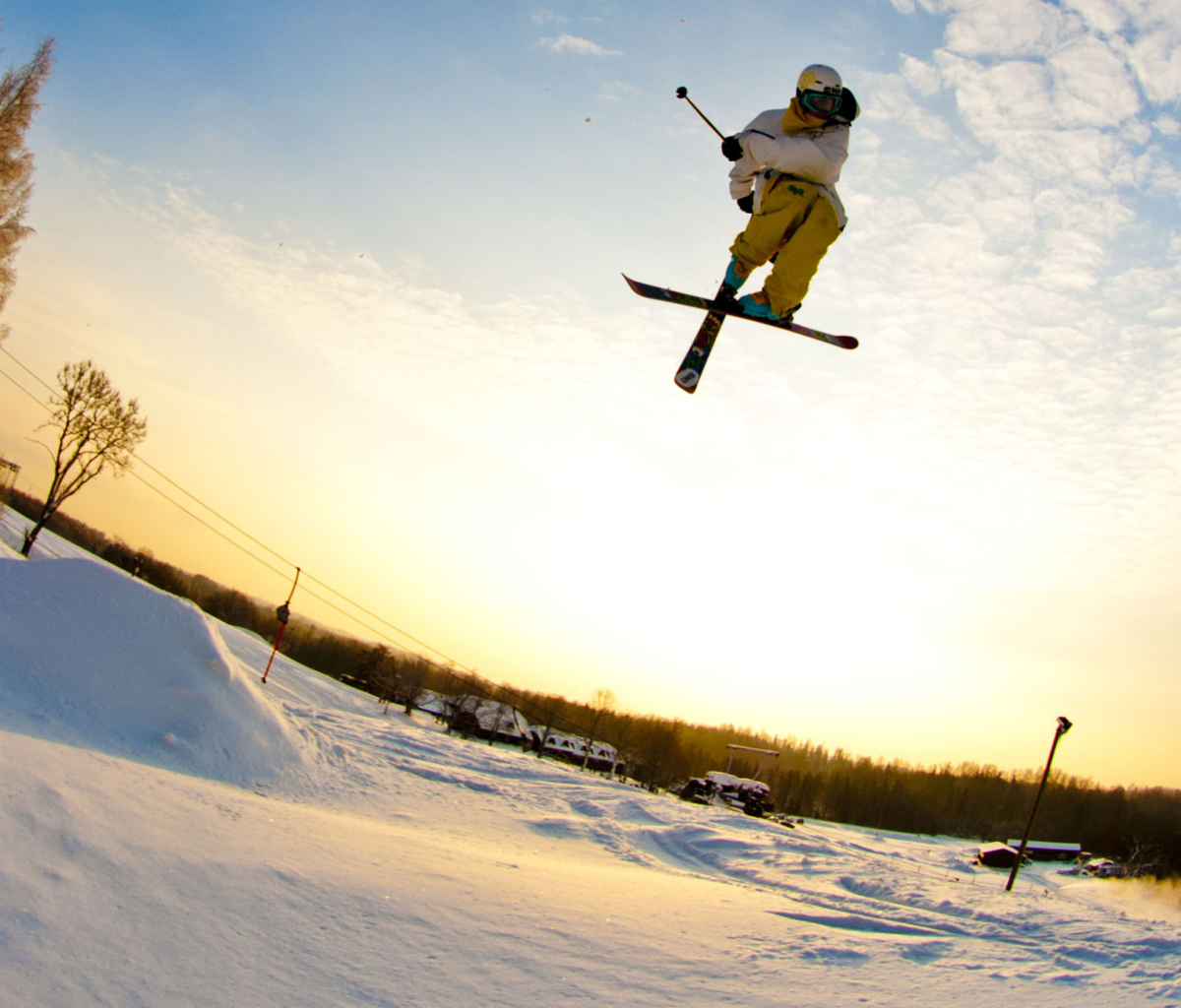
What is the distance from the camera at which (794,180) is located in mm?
4793

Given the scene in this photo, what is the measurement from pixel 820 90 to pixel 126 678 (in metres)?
8.96

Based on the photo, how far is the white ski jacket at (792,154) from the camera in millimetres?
4652

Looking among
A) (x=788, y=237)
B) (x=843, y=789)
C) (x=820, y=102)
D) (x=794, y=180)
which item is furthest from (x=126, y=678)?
(x=843, y=789)

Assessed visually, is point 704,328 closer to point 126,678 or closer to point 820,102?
point 820,102

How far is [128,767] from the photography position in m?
5.27

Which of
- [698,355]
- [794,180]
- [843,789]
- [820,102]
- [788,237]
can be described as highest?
[820,102]

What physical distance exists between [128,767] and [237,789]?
179cm

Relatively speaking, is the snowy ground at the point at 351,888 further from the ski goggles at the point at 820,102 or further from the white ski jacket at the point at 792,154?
the ski goggles at the point at 820,102

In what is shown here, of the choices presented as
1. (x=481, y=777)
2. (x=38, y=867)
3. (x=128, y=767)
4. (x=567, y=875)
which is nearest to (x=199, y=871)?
(x=38, y=867)

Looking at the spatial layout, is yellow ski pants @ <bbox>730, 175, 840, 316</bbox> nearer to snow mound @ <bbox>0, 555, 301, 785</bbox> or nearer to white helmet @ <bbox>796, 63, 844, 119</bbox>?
white helmet @ <bbox>796, 63, 844, 119</bbox>

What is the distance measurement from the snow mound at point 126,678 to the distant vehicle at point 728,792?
22855mm

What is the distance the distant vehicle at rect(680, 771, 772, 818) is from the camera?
28.5m

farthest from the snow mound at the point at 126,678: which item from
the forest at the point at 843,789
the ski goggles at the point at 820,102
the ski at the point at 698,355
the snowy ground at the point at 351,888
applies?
the forest at the point at 843,789

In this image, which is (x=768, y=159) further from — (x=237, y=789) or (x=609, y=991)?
(x=237, y=789)
